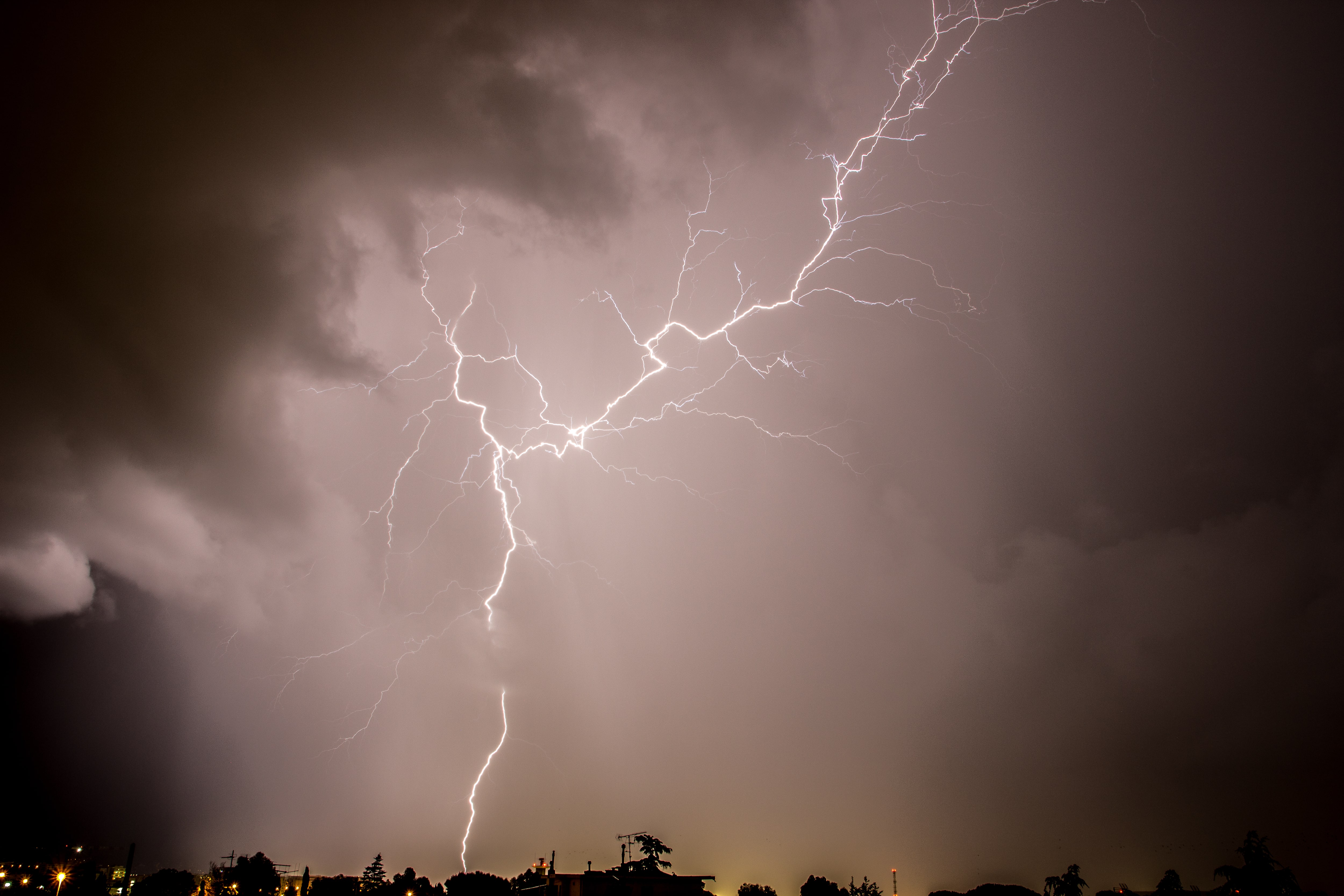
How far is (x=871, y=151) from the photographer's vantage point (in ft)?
75.2

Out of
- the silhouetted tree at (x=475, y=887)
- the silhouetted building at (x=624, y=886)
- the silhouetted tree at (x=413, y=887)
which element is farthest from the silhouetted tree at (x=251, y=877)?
the silhouetted building at (x=624, y=886)

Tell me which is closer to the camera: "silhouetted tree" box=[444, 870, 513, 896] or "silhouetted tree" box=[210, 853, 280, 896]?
"silhouetted tree" box=[444, 870, 513, 896]

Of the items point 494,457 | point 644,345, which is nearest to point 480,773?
point 494,457

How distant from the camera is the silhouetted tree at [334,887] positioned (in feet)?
99.6

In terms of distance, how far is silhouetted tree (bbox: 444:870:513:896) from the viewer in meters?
27.3

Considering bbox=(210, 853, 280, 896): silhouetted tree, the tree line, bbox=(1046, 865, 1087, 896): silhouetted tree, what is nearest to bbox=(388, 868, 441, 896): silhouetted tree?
the tree line

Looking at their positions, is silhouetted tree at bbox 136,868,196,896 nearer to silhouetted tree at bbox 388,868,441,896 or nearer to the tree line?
the tree line

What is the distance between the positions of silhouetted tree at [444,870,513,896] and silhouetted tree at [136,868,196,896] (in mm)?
15982

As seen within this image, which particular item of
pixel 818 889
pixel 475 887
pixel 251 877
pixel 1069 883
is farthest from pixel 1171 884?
pixel 251 877

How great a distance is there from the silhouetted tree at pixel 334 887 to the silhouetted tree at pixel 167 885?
6809 mm

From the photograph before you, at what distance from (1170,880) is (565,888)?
107 ft

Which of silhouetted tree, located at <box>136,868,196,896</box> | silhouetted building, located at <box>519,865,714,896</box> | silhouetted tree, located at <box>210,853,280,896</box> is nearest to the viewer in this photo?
silhouetted building, located at <box>519,865,714,896</box>

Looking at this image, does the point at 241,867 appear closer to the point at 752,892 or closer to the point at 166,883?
the point at 166,883

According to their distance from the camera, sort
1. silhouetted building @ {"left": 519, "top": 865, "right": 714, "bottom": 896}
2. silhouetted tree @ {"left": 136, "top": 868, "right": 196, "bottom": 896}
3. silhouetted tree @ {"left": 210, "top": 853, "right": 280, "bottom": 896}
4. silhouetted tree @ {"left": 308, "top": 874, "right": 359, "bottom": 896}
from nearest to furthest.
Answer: silhouetted building @ {"left": 519, "top": 865, "right": 714, "bottom": 896}
silhouetted tree @ {"left": 308, "top": 874, "right": 359, "bottom": 896}
silhouetted tree @ {"left": 136, "top": 868, "right": 196, "bottom": 896}
silhouetted tree @ {"left": 210, "top": 853, "right": 280, "bottom": 896}
